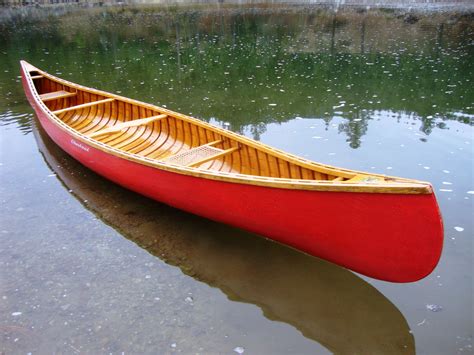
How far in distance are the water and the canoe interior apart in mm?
811

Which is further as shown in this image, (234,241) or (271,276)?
(234,241)

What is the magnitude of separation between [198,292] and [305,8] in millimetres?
28473

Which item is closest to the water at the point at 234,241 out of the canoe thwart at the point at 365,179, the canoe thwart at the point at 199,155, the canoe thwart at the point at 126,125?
the canoe thwart at the point at 199,155

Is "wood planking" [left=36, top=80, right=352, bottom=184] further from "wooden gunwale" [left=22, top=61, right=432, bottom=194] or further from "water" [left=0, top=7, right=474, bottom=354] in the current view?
"water" [left=0, top=7, right=474, bottom=354]

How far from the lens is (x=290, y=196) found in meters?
3.93

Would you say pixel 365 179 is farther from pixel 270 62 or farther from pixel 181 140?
pixel 270 62

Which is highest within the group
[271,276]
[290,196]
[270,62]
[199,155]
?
[290,196]

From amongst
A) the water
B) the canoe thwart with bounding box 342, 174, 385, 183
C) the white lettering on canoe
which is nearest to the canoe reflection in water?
the water

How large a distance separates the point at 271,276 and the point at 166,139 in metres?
3.32

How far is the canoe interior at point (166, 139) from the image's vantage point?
504cm

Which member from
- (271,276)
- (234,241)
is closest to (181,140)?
(234,241)

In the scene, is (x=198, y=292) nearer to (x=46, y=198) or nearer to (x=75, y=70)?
(x=46, y=198)

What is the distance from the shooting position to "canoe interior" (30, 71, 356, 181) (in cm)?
504

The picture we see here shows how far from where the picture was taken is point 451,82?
11.8m
